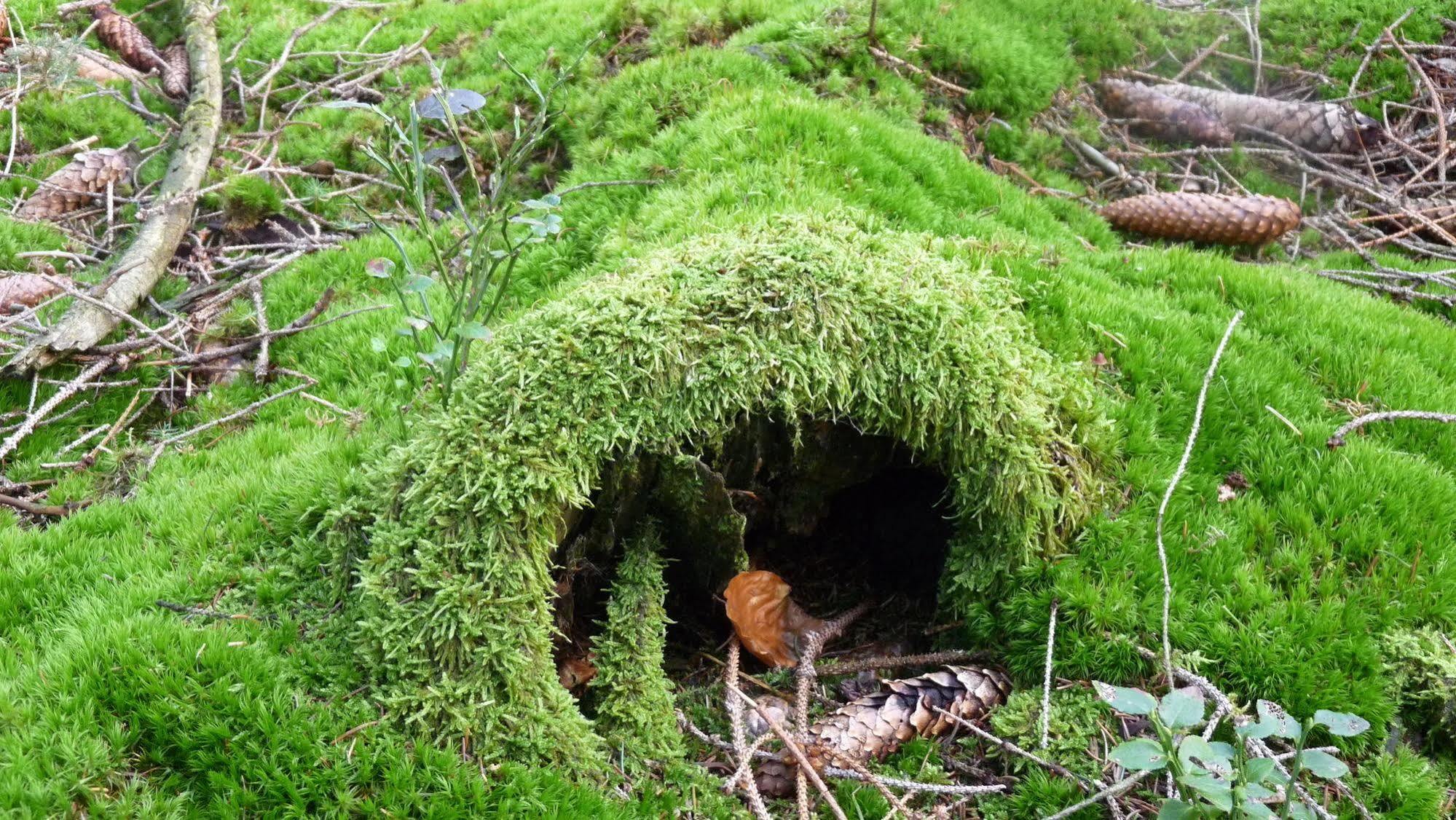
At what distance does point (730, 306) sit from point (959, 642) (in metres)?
1.51

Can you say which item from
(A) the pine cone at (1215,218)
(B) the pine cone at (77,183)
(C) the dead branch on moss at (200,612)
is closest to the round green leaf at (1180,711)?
(C) the dead branch on moss at (200,612)

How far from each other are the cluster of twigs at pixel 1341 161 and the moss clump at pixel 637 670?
434 cm

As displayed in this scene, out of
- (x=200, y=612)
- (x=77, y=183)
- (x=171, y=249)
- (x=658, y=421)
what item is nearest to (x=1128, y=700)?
(x=658, y=421)

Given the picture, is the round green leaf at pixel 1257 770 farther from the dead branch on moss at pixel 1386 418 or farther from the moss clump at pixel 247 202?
the moss clump at pixel 247 202

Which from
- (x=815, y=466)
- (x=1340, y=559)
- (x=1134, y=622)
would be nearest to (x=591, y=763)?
(x=815, y=466)

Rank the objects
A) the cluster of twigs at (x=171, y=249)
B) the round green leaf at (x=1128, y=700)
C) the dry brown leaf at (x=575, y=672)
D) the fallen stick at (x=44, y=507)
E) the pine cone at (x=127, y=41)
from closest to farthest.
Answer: the round green leaf at (x=1128, y=700) < the dry brown leaf at (x=575, y=672) < the fallen stick at (x=44, y=507) < the cluster of twigs at (x=171, y=249) < the pine cone at (x=127, y=41)

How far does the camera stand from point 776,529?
12.7 ft

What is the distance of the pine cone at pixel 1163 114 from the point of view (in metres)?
6.84

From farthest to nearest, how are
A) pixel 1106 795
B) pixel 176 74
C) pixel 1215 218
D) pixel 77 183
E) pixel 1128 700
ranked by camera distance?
pixel 176 74 < pixel 77 183 < pixel 1215 218 < pixel 1106 795 < pixel 1128 700

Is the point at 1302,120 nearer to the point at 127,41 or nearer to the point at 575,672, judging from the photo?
the point at 575,672

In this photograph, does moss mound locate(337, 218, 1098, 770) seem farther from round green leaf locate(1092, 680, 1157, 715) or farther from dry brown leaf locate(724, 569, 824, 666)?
round green leaf locate(1092, 680, 1157, 715)

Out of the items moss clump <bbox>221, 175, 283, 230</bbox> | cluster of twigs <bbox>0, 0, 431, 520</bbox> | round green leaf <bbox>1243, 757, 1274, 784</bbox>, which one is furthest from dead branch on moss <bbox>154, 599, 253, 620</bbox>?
moss clump <bbox>221, 175, 283, 230</bbox>

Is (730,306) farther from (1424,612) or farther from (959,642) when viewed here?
(1424,612)

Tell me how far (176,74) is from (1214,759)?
321 inches
